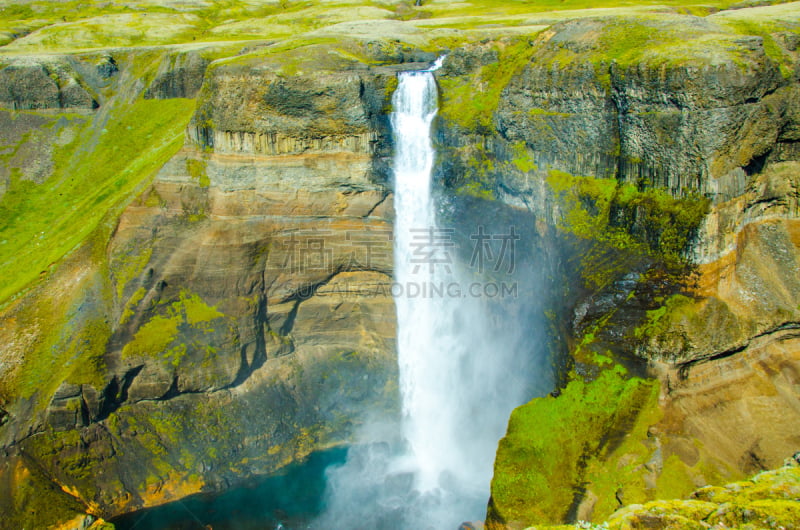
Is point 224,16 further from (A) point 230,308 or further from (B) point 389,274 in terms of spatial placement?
(B) point 389,274

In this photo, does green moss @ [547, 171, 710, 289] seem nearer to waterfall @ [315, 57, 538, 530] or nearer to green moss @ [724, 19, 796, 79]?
waterfall @ [315, 57, 538, 530]

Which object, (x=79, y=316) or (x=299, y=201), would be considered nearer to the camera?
(x=79, y=316)

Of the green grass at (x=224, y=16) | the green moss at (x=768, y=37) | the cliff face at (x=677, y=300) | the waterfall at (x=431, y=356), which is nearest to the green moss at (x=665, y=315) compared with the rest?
the cliff face at (x=677, y=300)

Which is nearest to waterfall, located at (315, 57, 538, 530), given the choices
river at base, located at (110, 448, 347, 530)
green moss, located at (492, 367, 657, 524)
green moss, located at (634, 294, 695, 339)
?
river at base, located at (110, 448, 347, 530)

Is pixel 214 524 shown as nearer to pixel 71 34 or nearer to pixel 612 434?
pixel 612 434

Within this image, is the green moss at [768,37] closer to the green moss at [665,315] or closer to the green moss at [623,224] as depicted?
the green moss at [623,224]

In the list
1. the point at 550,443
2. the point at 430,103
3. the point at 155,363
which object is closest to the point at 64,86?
the point at 155,363

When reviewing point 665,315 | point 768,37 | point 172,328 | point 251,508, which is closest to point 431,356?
point 251,508
